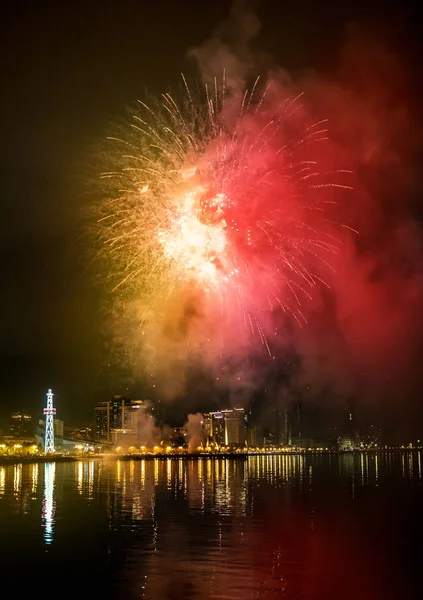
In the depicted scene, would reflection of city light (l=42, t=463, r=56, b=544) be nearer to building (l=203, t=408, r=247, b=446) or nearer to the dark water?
the dark water

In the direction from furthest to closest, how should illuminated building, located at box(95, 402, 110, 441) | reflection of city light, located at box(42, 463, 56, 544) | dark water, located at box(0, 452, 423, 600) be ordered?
illuminated building, located at box(95, 402, 110, 441), reflection of city light, located at box(42, 463, 56, 544), dark water, located at box(0, 452, 423, 600)

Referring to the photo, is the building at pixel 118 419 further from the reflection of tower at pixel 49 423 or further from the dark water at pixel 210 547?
the dark water at pixel 210 547

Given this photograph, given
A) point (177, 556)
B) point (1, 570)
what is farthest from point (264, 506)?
point (1, 570)

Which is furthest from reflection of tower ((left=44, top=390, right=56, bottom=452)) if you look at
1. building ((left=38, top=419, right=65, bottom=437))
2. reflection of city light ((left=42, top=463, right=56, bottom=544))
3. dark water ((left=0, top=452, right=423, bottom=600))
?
dark water ((left=0, top=452, right=423, bottom=600))

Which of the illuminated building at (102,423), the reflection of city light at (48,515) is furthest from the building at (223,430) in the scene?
the reflection of city light at (48,515)

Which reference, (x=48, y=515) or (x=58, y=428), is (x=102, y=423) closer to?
(x=58, y=428)

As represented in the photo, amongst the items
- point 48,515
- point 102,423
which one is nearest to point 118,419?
point 102,423
